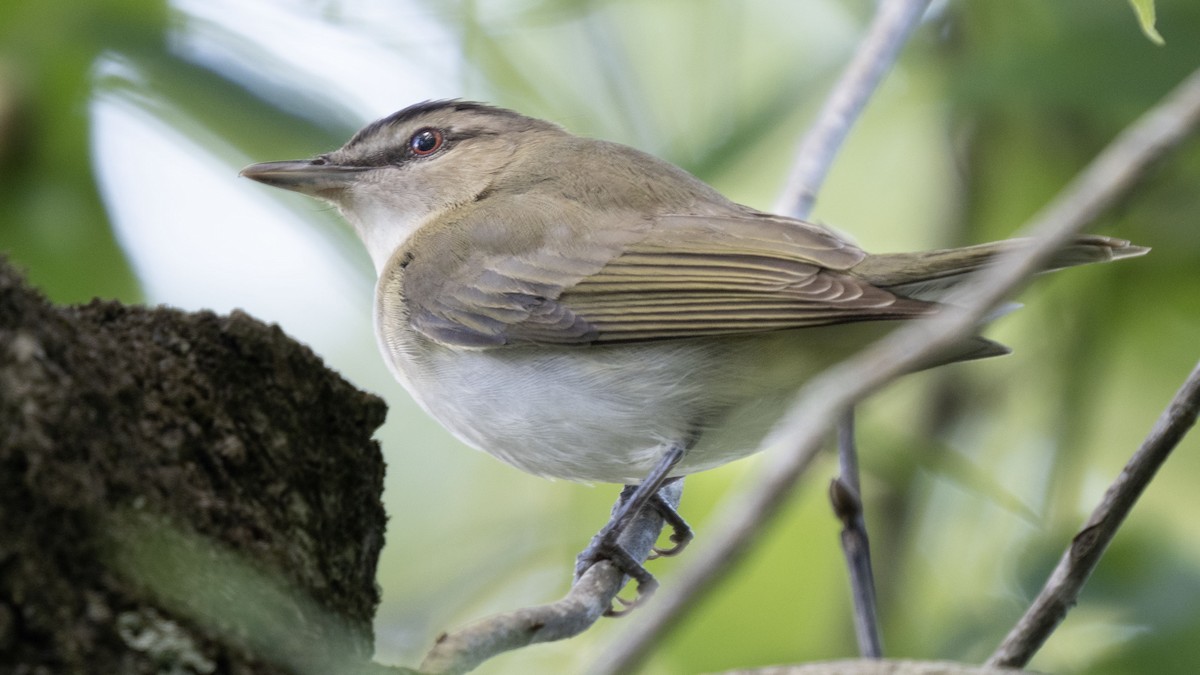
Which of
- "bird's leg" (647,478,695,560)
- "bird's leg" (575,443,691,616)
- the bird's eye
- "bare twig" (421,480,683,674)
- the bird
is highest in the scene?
the bird's eye

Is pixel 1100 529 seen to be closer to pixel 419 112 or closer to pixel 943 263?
pixel 943 263

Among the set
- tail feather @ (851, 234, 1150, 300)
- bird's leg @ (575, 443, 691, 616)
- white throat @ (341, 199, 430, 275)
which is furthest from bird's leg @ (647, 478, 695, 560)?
white throat @ (341, 199, 430, 275)

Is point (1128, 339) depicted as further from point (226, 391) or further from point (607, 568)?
point (226, 391)

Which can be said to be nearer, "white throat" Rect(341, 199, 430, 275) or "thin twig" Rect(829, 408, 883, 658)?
"thin twig" Rect(829, 408, 883, 658)

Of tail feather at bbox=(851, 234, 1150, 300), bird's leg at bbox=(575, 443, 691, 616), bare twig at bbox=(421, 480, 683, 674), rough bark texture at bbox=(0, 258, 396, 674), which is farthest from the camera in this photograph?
bird's leg at bbox=(575, 443, 691, 616)

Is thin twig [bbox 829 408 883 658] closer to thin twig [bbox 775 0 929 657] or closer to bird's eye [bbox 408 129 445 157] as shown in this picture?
thin twig [bbox 775 0 929 657]

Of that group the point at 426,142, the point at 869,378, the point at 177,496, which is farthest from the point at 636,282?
the point at 869,378

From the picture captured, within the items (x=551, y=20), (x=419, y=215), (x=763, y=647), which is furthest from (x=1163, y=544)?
(x=551, y=20)
